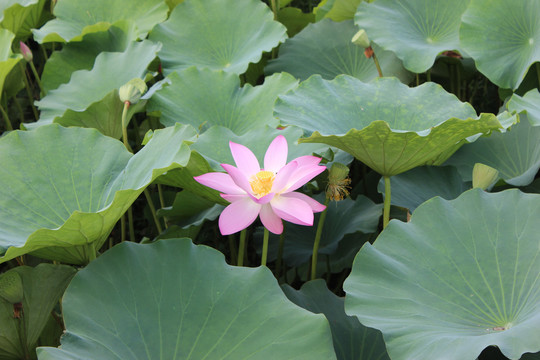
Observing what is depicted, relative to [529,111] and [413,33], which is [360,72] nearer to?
[413,33]

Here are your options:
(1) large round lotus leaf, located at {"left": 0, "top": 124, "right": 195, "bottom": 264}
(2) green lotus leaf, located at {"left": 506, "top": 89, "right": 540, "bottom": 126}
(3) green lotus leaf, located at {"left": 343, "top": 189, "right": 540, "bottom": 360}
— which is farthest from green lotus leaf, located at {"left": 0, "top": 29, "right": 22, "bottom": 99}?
(2) green lotus leaf, located at {"left": 506, "top": 89, "right": 540, "bottom": 126}

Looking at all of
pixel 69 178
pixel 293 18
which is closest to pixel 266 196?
pixel 69 178

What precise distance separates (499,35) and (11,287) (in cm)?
135

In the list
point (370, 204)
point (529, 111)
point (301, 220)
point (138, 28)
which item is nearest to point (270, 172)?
point (301, 220)

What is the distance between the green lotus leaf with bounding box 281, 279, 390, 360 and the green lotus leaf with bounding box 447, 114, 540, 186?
47 cm

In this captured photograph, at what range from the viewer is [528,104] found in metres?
1.33

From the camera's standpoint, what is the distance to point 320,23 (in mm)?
1956

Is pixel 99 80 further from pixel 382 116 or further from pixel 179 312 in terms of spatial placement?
pixel 179 312

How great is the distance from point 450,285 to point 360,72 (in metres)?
1.05

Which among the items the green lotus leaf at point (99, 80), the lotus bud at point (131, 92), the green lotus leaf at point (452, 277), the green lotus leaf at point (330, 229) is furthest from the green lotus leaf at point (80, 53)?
the green lotus leaf at point (452, 277)

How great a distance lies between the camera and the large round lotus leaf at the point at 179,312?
0.88 metres

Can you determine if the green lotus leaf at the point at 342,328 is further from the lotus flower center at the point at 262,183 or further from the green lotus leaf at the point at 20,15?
the green lotus leaf at the point at 20,15

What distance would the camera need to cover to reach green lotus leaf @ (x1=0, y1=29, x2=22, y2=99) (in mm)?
1604

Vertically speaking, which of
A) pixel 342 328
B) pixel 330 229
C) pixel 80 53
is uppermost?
pixel 80 53
